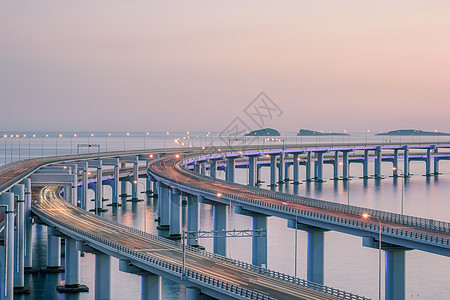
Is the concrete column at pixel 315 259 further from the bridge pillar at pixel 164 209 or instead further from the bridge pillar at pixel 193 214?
the bridge pillar at pixel 164 209

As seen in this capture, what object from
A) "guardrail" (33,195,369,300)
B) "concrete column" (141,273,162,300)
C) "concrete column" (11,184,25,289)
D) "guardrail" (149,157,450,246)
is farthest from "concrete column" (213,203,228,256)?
"concrete column" (141,273,162,300)

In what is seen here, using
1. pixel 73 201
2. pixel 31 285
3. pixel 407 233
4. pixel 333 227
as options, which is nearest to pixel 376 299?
pixel 333 227

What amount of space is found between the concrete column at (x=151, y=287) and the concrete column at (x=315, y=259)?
18136 millimetres

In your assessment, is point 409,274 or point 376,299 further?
point 409,274

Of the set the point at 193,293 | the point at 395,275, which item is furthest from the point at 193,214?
the point at 193,293

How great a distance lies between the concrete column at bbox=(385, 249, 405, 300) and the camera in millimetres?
60594

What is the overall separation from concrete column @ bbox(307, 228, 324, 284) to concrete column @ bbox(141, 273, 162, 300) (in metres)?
18.1

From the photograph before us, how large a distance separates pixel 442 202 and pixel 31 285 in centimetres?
11688

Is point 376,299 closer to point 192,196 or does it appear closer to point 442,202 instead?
point 192,196

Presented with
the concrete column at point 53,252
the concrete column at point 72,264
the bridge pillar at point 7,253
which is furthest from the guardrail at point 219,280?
the concrete column at point 53,252

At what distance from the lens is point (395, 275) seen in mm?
61156

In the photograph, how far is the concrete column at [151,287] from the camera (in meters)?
59.0

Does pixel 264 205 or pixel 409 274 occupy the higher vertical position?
pixel 264 205

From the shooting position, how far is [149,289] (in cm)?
5919
